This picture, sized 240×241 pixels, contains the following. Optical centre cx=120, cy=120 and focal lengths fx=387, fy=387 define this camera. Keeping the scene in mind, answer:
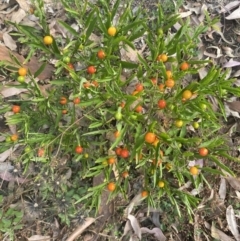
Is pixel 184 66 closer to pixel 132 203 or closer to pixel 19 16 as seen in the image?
pixel 132 203

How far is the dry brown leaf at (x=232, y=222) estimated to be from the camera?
300 centimetres

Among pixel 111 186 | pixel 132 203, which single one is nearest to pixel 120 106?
pixel 111 186

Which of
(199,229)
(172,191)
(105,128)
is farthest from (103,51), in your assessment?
(199,229)

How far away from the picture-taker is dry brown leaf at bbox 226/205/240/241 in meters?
3.00

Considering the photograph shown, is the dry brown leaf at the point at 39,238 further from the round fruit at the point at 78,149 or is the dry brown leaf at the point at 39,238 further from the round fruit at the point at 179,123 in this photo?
the round fruit at the point at 179,123

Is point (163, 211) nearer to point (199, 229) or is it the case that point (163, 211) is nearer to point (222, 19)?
point (199, 229)

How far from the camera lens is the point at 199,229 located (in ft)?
9.80

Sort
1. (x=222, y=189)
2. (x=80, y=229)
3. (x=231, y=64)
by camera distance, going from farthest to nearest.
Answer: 1. (x=231, y=64)
2. (x=222, y=189)
3. (x=80, y=229)

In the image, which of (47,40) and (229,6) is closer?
(47,40)

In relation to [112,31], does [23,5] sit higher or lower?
lower

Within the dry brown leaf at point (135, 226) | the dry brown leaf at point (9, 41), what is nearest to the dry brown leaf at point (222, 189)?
the dry brown leaf at point (135, 226)

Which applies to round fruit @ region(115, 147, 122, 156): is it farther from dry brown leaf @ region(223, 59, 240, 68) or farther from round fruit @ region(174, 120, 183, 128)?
dry brown leaf @ region(223, 59, 240, 68)

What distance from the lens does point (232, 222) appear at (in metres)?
3.01

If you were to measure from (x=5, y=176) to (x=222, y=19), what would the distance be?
2.21 meters
